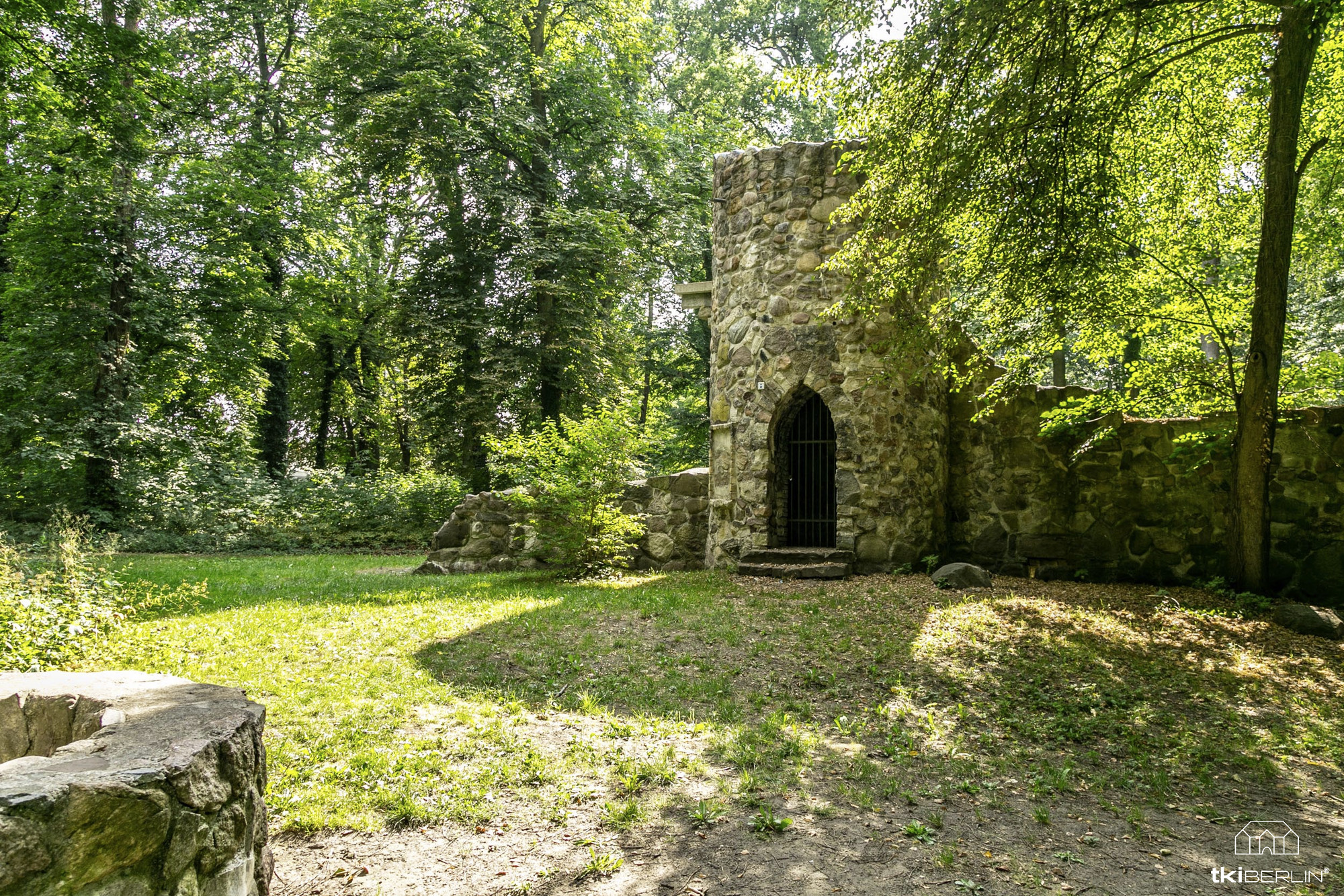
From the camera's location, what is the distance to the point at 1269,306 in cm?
633

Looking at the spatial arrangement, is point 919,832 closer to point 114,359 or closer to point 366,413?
point 114,359

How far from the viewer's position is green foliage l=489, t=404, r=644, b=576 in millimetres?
9352

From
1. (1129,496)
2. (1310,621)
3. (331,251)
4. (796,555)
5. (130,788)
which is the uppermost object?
(331,251)

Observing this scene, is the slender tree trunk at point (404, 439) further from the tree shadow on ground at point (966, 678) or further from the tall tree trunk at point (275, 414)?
the tree shadow on ground at point (966, 678)

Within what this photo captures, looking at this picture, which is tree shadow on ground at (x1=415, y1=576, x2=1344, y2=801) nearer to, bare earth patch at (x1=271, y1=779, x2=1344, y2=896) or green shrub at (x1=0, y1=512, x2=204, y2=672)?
bare earth patch at (x1=271, y1=779, x2=1344, y2=896)

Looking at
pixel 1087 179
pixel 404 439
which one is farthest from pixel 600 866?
pixel 404 439

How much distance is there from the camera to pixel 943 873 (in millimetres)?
2932

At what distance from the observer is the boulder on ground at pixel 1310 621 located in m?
5.92

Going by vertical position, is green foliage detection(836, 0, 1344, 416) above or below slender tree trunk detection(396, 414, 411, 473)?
above

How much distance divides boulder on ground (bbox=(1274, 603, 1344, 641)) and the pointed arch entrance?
181 inches

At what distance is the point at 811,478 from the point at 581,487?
122 inches

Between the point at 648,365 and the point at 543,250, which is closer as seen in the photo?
the point at 543,250

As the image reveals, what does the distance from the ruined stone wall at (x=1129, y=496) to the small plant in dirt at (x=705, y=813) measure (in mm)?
6256

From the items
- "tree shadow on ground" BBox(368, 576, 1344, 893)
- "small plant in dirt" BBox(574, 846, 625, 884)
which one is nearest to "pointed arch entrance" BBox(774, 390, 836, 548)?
"tree shadow on ground" BBox(368, 576, 1344, 893)
